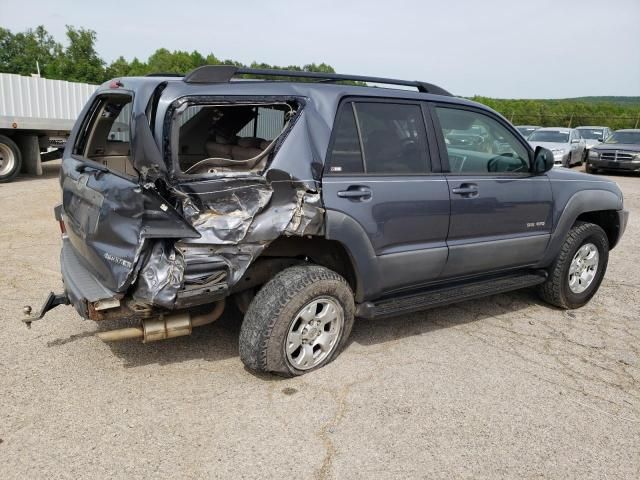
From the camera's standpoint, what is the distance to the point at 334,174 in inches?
137

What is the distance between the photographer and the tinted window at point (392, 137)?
12.0ft

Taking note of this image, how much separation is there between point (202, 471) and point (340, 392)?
1064 millimetres

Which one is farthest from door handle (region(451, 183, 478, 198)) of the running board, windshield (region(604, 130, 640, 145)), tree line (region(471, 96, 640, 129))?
tree line (region(471, 96, 640, 129))

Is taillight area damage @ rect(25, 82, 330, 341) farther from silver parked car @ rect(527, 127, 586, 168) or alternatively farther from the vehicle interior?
silver parked car @ rect(527, 127, 586, 168)

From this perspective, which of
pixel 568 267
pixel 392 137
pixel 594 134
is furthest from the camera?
pixel 594 134

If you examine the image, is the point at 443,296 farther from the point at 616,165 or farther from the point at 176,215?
the point at 616,165

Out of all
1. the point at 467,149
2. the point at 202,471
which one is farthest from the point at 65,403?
the point at 467,149

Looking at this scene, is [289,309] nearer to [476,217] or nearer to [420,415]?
[420,415]

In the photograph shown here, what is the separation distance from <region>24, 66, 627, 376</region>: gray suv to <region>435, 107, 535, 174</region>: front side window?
0.01 meters

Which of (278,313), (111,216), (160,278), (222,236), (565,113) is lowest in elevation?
(278,313)

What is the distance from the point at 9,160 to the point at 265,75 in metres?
9.68

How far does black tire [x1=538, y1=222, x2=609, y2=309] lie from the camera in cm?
488

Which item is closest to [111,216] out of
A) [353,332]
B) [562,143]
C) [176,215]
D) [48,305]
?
[176,215]

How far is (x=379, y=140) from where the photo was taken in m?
3.73
